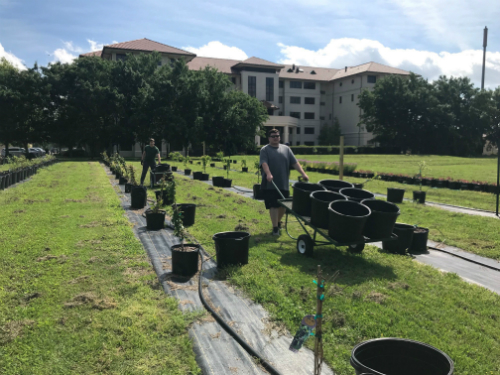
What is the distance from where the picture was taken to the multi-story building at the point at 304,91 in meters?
60.4

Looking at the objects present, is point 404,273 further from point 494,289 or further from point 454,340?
point 454,340

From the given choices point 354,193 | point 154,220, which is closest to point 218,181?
point 154,220

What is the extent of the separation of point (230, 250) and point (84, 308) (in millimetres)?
1901

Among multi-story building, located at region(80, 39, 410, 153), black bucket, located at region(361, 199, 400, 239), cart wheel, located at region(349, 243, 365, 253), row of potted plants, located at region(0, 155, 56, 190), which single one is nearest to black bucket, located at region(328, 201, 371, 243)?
black bucket, located at region(361, 199, 400, 239)

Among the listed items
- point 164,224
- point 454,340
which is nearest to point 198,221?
point 164,224

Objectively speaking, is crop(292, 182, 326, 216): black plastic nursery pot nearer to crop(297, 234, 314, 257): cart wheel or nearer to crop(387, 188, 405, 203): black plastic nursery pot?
crop(297, 234, 314, 257): cart wheel

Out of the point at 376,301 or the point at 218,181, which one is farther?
the point at 218,181

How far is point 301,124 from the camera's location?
69562 millimetres

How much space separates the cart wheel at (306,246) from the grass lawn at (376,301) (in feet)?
0.34

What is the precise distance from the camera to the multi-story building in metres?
60.4

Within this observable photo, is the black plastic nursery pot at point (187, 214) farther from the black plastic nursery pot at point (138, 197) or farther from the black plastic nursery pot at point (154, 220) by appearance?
A: the black plastic nursery pot at point (138, 197)

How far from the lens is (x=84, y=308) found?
3.80 metres

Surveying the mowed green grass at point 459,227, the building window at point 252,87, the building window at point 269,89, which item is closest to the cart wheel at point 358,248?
the mowed green grass at point 459,227

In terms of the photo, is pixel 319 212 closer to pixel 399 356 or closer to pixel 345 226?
pixel 345 226
